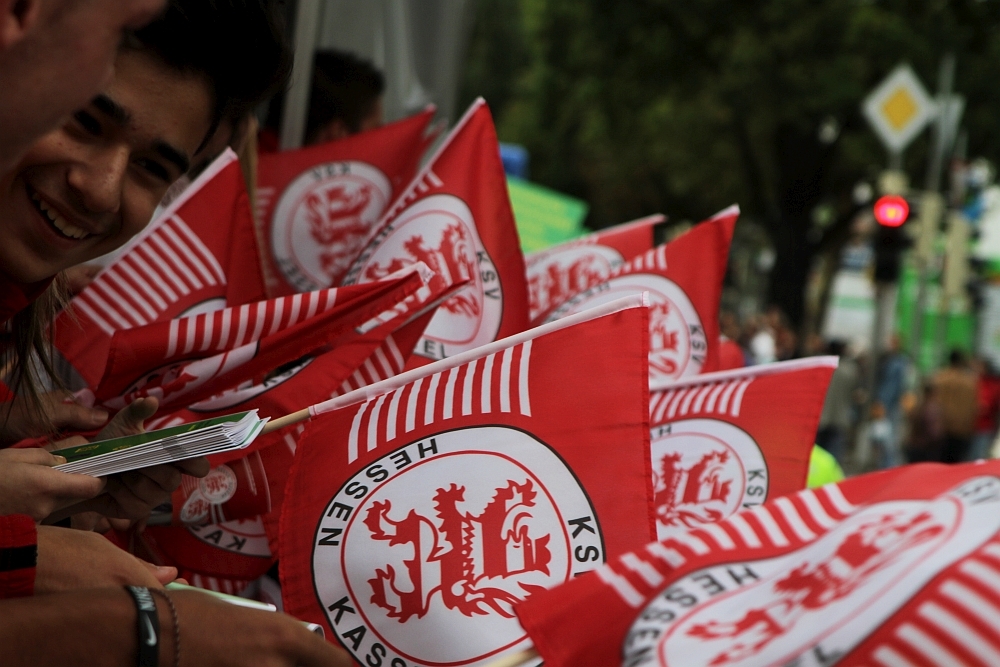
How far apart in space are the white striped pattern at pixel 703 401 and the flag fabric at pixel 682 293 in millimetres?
431

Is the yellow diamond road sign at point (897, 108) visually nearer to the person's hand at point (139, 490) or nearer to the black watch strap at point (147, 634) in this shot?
the person's hand at point (139, 490)

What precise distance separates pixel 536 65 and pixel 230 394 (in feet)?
83.2

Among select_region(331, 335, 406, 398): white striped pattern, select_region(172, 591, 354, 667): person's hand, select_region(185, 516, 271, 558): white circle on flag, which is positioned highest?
select_region(331, 335, 406, 398): white striped pattern

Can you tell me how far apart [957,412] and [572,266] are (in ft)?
38.7

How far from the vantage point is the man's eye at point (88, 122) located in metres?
1.83

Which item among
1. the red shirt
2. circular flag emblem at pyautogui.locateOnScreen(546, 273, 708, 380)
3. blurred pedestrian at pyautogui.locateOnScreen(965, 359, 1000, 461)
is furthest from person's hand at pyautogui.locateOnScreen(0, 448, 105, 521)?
the red shirt

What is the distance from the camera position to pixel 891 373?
54.7 ft

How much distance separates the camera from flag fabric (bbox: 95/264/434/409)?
2.35 m

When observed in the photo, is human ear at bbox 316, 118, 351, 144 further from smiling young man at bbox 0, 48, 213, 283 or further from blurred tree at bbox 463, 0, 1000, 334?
blurred tree at bbox 463, 0, 1000, 334

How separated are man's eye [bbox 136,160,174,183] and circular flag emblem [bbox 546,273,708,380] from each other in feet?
4.80

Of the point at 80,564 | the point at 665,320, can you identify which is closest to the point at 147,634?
the point at 80,564

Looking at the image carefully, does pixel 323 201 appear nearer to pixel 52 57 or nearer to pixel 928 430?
pixel 52 57

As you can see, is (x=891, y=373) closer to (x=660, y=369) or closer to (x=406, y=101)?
(x=406, y=101)

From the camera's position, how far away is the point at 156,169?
1987 mm
